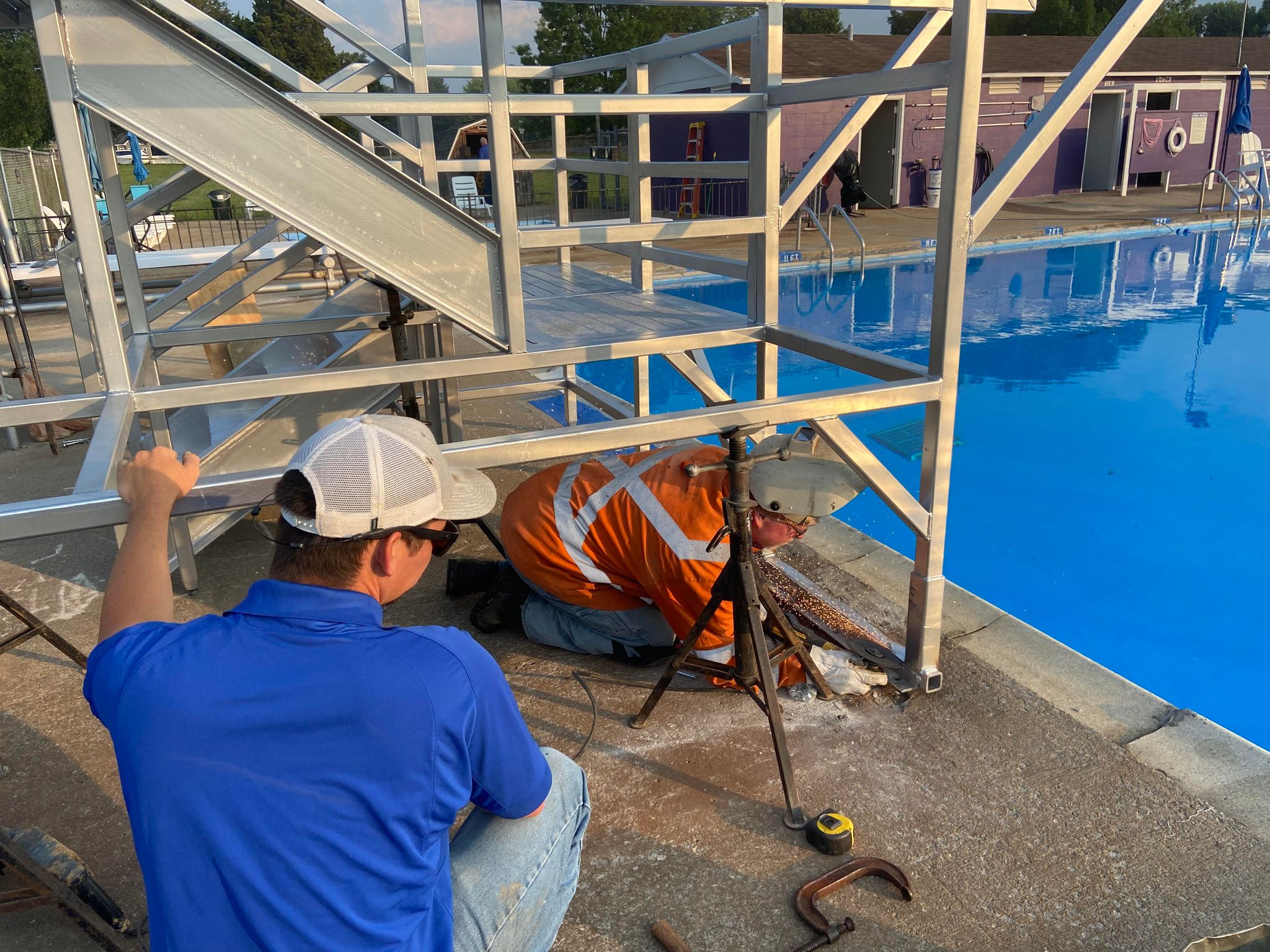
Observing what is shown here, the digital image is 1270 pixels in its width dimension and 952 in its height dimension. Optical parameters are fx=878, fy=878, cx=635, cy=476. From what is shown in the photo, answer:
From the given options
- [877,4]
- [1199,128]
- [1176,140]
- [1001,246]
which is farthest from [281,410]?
[1199,128]

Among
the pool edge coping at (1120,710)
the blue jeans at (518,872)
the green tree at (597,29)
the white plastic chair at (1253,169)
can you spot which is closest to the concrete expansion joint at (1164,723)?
the pool edge coping at (1120,710)

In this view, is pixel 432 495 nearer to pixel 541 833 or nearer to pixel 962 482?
pixel 541 833

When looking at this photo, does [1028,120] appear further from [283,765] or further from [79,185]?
[283,765]

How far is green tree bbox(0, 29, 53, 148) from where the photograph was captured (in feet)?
112

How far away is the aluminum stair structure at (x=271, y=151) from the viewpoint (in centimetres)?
225

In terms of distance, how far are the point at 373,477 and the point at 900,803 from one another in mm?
2100

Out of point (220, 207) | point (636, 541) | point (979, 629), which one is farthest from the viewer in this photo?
point (220, 207)

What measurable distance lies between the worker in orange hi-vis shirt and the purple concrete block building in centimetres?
1795

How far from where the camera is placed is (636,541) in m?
3.30

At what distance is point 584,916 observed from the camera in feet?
7.94

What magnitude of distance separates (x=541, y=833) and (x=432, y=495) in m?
0.74

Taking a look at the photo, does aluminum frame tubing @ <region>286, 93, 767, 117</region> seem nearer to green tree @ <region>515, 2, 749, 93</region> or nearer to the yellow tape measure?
the yellow tape measure

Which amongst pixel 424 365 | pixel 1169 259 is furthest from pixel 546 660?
pixel 1169 259

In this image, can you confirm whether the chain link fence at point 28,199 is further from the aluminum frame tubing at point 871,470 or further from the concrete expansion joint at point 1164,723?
the concrete expansion joint at point 1164,723
